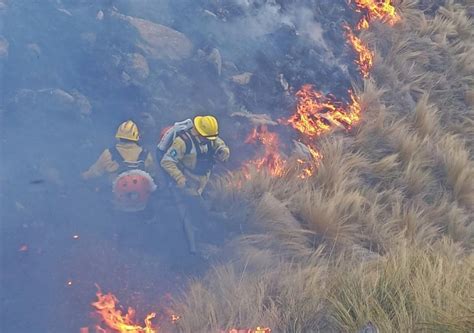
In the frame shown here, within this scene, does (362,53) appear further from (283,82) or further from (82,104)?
(82,104)

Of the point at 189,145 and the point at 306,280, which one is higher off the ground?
the point at 306,280

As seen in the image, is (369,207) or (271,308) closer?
(271,308)

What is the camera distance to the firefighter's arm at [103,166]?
6852 millimetres

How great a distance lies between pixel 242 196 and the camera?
6.85m

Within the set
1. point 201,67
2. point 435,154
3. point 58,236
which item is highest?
point 435,154

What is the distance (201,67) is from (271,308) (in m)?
4.46

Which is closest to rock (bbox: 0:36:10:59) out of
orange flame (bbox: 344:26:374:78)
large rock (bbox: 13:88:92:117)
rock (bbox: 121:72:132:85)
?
large rock (bbox: 13:88:92:117)

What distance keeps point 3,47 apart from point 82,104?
1331 millimetres

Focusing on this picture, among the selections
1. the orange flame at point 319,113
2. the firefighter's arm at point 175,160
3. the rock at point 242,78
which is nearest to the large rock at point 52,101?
the firefighter's arm at point 175,160

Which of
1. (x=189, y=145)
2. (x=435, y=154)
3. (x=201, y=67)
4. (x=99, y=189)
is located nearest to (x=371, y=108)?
(x=435, y=154)

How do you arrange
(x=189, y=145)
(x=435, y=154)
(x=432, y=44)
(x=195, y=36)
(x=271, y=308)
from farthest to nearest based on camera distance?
(x=432, y=44) → (x=195, y=36) → (x=435, y=154) → (x=189, y=145) → (x=271, y=308)

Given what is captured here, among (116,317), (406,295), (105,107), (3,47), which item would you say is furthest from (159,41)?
(406,295)

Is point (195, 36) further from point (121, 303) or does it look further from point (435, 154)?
point (121, 303)

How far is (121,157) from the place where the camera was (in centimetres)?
682
